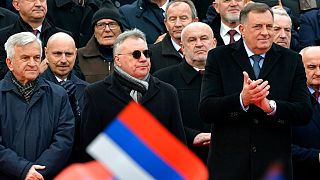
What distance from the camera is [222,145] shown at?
619cm

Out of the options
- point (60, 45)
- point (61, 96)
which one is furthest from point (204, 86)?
point (60, 45)

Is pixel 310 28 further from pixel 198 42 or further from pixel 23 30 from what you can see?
pixel 23 30

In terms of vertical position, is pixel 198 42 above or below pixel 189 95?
above

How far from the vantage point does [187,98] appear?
7371mm

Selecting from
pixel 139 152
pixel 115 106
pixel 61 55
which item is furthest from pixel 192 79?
pixel 139 152

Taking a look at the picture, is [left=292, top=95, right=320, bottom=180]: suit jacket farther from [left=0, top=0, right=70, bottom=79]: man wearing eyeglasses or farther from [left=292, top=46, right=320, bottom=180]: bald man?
[left=0, top=0, right=70, bottom=79]: man wearing eyeglasses

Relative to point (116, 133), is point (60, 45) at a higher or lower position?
lower

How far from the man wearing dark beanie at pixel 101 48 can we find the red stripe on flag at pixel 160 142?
6.67 metres

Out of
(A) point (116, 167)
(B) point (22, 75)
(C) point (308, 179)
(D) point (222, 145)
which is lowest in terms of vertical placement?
(C) point (308, 179)

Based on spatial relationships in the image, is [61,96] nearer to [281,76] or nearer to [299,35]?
[281,76]

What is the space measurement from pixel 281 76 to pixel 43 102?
217 cm

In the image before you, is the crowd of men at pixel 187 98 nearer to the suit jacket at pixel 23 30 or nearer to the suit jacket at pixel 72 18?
the suit jacket at pixel 23 30

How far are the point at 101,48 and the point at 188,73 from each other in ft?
5.62

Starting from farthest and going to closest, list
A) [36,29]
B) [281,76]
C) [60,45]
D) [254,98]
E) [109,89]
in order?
[36,29], [60,45], [109,89], [281,76], [254,98]
